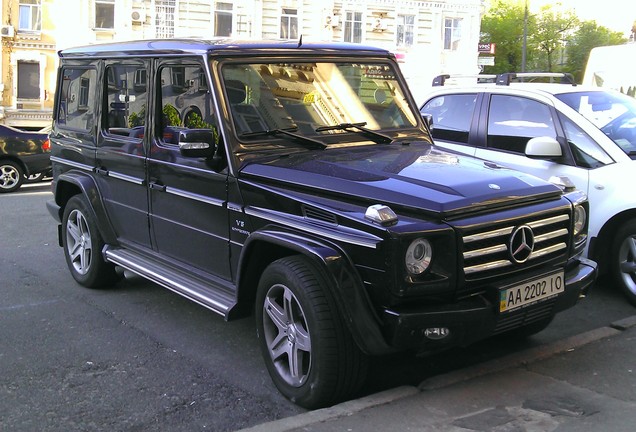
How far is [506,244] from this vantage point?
4105mm

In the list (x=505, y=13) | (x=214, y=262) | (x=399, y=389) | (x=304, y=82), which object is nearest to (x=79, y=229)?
(x=214, y=262)

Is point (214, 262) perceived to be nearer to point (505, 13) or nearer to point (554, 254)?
point (554, 254)

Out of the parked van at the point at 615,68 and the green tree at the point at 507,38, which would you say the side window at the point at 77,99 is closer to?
the parked van at the point at 615,68

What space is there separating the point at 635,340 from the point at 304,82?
2953 millimetres

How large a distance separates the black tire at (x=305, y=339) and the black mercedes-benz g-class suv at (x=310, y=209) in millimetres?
10

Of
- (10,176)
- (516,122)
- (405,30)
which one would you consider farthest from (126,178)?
(405,30)

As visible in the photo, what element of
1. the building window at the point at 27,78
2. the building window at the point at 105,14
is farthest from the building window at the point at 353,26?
the building window at the point at 27,78

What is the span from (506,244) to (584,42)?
189ft

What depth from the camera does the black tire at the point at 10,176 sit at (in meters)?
14.5

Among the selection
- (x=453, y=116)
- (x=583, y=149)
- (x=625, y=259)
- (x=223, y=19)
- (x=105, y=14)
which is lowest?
(x=625, y=259)

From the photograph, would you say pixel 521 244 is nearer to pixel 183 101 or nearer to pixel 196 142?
pixel 196 142

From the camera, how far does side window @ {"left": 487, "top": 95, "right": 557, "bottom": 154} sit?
6844 millimetres

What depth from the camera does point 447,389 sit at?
436 cm

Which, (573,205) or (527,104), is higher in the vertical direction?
(527,104)
